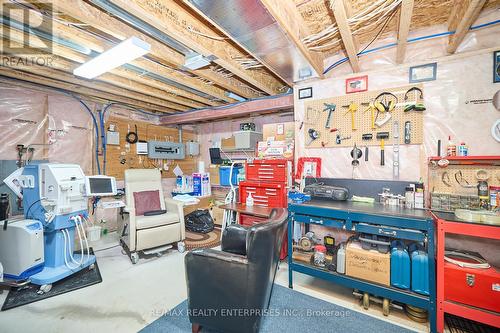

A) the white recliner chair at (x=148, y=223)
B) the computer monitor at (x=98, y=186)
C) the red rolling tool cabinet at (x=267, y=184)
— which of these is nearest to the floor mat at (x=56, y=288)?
the white recliner chair at (x=148, y=223)

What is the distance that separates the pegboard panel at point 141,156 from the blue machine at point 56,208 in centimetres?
167

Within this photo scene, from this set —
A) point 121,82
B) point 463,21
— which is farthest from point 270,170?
point 121,82

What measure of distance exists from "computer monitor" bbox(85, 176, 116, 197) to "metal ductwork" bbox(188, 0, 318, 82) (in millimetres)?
2217

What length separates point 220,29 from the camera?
1.75 meters

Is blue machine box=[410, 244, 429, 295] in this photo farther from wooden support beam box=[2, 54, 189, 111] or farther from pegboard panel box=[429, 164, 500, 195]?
wooden support beam box=[2, 54, 189, 111]

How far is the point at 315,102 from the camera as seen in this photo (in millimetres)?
2838

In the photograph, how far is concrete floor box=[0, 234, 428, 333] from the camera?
1743mm

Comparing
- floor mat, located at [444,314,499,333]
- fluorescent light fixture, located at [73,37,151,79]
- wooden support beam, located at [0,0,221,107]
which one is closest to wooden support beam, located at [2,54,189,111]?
fluorescent light fixture, located at [73,37,151,79]

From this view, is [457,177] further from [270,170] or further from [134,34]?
[134,34]

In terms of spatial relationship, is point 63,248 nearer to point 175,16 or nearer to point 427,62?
point 175,16

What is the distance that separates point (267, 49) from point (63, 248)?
3058 millimetres

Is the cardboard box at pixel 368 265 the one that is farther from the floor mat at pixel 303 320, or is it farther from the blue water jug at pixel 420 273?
the floor mat at pixel 303 320

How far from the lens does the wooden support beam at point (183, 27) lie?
1.54 metres

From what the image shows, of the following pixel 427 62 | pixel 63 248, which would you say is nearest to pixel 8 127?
pixel 63 248
